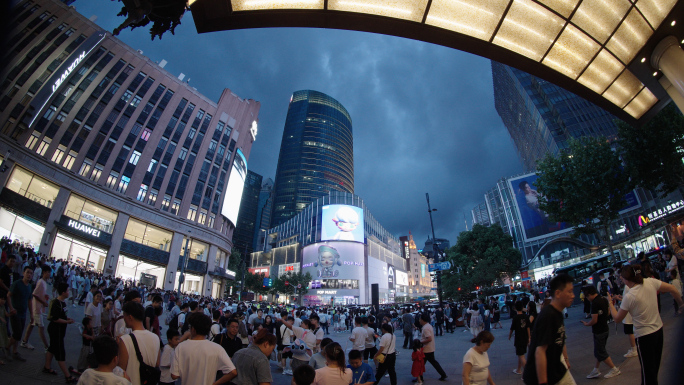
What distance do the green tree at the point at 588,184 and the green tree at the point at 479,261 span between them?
1738cm

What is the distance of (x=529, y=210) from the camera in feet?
166

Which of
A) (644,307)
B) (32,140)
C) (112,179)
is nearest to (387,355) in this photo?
(644,307)

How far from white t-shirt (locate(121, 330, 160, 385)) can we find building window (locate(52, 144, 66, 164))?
3422 centimetres

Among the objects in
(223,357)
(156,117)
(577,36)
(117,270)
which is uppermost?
(156,117)

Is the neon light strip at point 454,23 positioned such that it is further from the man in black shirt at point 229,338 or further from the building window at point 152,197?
the building window at point 152,197

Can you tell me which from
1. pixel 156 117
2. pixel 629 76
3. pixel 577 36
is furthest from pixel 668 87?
pixel 156 117

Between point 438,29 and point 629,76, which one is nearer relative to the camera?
point 438,29

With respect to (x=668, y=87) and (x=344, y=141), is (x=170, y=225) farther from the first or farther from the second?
(x=344, y=141)

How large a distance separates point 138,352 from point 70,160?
115 ft

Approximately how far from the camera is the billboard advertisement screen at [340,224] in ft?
223

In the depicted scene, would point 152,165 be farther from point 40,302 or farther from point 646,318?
point 646,318

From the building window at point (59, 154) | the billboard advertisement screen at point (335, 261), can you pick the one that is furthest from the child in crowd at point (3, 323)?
the billboard advertisement screen at point (335, 261)

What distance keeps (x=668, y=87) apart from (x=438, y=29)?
6.66 metres

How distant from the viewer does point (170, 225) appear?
36406 mm
